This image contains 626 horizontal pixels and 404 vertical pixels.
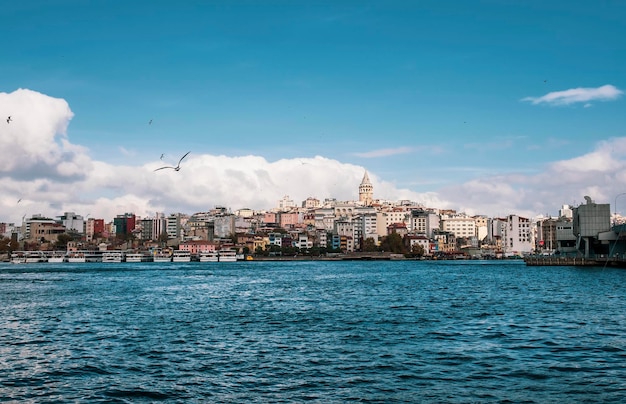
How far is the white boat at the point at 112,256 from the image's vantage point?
481 ft

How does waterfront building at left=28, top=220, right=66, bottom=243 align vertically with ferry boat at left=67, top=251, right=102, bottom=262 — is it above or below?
above

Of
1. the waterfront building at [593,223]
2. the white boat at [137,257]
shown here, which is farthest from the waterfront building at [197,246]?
the waterfront building at [593,223]

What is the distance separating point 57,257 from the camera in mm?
148500

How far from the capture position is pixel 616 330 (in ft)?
68.0

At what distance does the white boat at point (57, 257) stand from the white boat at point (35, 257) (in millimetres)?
1336

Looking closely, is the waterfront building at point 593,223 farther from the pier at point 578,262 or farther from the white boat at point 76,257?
the white boat at point 76,257

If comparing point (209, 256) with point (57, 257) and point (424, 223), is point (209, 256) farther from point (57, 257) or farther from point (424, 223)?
point (424, 223)

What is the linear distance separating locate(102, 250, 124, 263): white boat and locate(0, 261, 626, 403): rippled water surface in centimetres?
11948

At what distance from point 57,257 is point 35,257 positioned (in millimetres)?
4512

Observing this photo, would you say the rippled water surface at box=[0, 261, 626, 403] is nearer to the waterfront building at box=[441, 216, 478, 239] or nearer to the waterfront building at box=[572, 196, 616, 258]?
the waterfront building at box=[572, 196, 616, 258]

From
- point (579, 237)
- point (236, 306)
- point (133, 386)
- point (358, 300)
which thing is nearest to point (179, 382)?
point (133, 386)

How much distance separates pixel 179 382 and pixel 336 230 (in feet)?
531

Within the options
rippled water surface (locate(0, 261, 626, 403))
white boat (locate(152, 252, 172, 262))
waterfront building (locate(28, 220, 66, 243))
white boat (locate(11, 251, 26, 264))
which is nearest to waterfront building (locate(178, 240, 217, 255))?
white boat (locate(152, 252, 172, 262))

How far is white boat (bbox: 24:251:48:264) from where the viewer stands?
145125 millimetres
